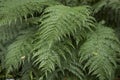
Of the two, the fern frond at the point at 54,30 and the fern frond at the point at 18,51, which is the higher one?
the fern frond at the point at 54,30

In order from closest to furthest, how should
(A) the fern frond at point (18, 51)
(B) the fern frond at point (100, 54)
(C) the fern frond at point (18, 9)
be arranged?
1. (B) the fern frond at point (100, 54)
2. (A) the fern frond at point (18, 51)
3. (C) the fern frond at point (18, 9)

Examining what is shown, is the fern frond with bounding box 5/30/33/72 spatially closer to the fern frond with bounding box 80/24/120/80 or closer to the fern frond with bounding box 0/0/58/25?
the fern frond with bounding box 0/0/58/25

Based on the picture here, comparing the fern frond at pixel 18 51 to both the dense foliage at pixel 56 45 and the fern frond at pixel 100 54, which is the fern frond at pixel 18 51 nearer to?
the dense foliage at pixel 56 45

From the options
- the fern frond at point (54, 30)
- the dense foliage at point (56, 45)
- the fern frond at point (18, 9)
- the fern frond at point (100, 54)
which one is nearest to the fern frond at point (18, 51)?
the dense foliage at point (56, 45)

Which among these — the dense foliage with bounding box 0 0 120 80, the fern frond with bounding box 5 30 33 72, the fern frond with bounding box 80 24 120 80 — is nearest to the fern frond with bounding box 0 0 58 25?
the dense foliage with bounding box 0 0 120 80

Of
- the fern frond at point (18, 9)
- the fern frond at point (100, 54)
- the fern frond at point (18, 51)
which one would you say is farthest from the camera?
the fern frond at point (18, 9)

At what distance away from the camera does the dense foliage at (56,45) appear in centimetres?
263

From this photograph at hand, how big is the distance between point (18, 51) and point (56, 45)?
1.31 ft

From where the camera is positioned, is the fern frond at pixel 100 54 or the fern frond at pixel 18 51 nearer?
the fern frond at pixel 100 54

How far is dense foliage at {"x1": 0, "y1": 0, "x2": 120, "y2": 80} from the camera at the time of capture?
8.63 feet

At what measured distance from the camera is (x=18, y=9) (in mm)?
3021

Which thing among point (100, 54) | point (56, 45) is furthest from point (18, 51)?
point (100, 54)

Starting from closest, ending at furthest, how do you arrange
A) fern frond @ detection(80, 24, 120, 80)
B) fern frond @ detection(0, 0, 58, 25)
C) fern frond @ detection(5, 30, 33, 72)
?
fern frond @ detection(80, 24, 120, 80) < fern frond @ detection(5, 30, 33, 72) < fern frond @ detection(0, 0, 58, 25)

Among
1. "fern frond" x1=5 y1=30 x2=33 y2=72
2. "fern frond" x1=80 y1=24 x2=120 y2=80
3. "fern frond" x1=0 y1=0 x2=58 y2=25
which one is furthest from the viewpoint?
"fern frond" x1=0 y1=0 x2=58 y2=25
